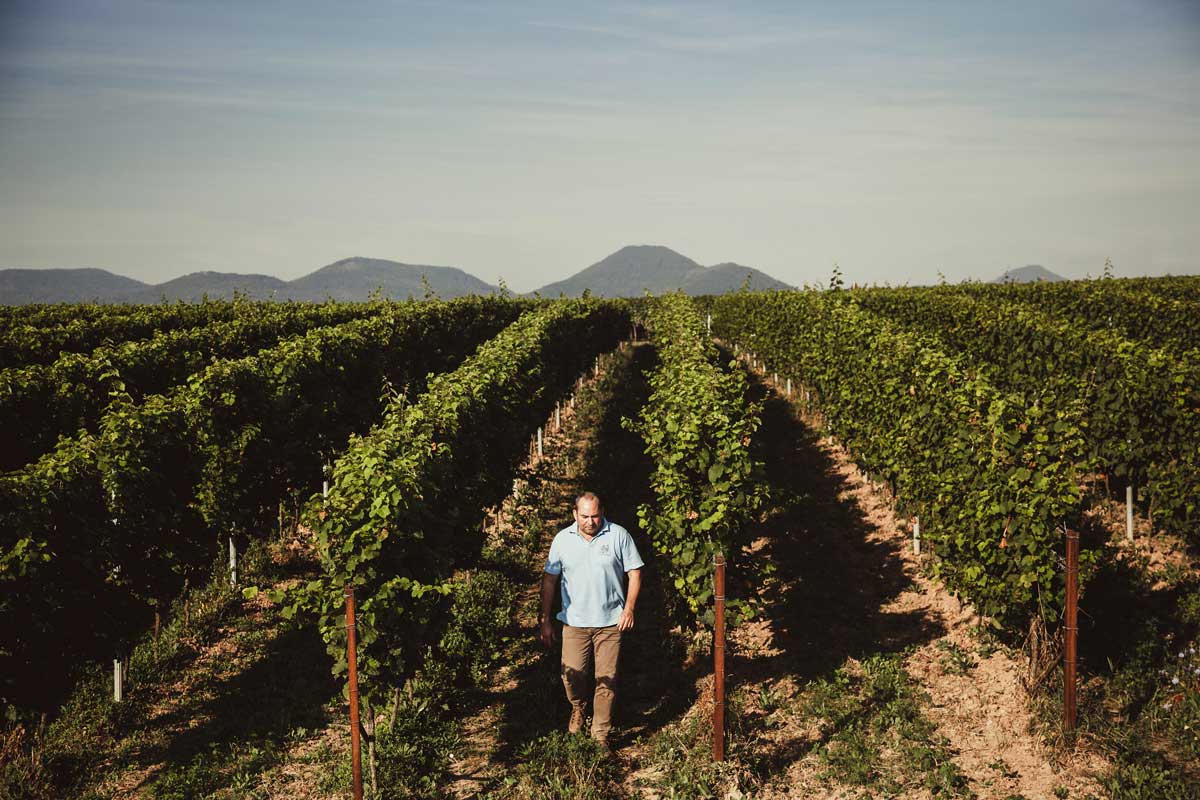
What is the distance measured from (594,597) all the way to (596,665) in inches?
25.4

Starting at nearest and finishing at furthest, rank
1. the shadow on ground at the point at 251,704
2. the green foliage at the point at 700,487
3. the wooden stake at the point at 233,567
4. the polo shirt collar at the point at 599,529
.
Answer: the polo shirt collar at the point at 599,529 < the shadow on ground at the point at 251,704 < the green foliage at the point at 700,487 < the wooden stake at the point at 233,567

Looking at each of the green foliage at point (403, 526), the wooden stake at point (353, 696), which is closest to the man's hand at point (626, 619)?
the green foliage at point (403, 526)

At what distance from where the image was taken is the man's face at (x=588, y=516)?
6.59 meters

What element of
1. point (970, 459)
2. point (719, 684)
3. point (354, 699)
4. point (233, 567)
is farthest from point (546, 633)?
point (233, 567)

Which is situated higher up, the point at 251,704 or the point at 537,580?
the point at 537,580

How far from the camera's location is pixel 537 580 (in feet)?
35.6

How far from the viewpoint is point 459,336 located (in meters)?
25.5

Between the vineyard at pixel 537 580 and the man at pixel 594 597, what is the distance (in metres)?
0.55

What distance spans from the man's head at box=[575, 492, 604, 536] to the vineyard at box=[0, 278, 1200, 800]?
4.51 feet

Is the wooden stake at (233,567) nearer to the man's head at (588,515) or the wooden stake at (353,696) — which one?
the wooden stake at (353,696)

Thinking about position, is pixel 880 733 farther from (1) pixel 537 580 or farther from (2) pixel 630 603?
(1) pixel 537 580

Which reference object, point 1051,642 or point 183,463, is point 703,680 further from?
point 183,463

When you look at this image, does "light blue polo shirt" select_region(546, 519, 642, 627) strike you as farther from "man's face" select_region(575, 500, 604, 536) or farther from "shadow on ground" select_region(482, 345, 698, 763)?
"shadow on ground" select_region(482, 345, 698, 763)

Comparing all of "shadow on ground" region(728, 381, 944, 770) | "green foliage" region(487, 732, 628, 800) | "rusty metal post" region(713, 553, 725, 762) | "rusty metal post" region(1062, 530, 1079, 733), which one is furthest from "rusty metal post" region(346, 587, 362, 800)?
"rusty metal post" region(1062, 530, 1079, 733)
